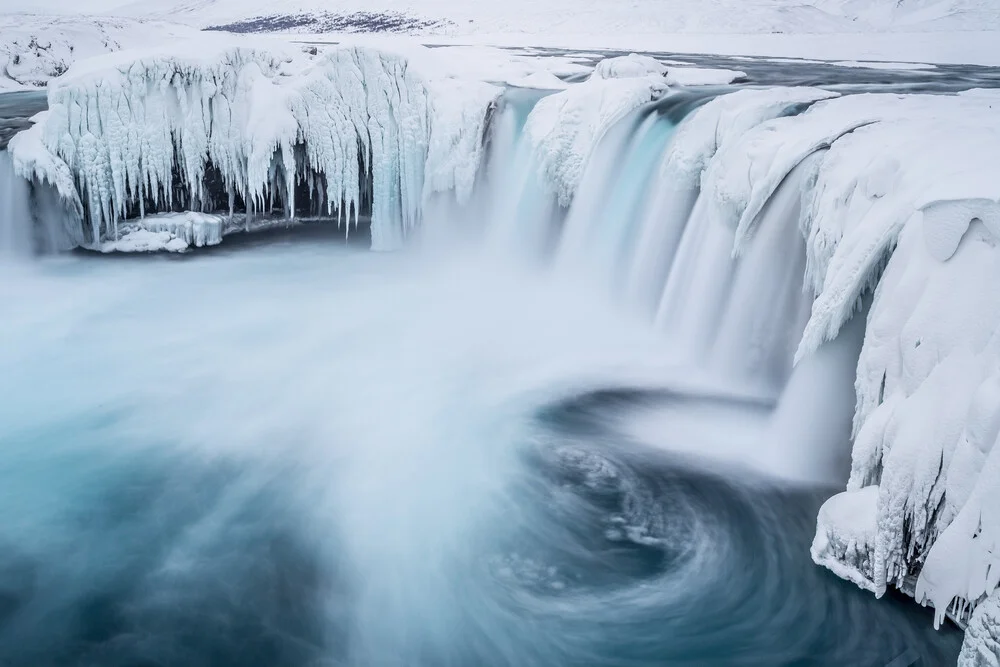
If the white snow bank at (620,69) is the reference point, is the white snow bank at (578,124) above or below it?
below

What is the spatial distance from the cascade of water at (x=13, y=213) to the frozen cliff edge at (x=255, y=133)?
258 mm

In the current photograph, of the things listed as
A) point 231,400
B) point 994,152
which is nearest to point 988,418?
point 994,152

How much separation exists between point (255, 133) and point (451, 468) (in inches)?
238

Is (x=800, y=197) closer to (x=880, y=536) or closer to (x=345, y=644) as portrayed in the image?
(x=880, y=536)

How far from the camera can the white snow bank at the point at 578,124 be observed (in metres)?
8.05

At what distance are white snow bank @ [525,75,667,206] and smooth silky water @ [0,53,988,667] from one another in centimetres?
24

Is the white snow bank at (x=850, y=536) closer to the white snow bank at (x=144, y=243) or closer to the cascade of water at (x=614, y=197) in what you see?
the cascade of water at (x=614, y=197)

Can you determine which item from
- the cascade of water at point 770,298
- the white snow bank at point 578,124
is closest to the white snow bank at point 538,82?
the white snow bank at point 578,124

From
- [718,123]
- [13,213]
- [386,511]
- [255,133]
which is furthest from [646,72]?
[13,213]

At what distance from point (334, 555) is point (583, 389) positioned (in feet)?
8.69

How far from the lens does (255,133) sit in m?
9.16

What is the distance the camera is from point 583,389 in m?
6.12

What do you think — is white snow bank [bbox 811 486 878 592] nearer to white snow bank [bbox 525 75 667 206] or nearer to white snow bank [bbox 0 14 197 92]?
white snow bank [bbox 525 75 667 206]

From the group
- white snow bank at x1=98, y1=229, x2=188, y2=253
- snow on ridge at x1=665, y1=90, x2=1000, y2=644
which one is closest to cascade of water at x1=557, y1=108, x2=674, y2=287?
snow on ridge at x1=665, y1=90, x2=1000, y2=644
